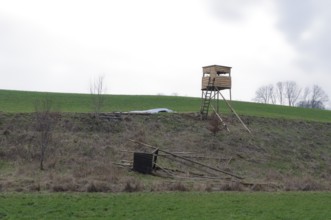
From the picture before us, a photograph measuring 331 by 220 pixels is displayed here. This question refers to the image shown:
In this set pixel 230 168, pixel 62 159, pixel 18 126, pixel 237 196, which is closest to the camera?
pixel 237 196

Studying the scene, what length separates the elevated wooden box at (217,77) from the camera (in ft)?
128

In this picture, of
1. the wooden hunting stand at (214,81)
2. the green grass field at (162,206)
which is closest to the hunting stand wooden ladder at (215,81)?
the wooden hunting stand at (214,81)

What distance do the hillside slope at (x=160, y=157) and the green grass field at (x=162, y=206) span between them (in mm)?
2320

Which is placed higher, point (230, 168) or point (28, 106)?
point (28, 106)

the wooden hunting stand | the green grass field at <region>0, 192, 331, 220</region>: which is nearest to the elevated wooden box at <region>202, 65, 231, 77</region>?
the wooden hunting stand

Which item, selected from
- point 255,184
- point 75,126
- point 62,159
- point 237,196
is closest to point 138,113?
point 75,126

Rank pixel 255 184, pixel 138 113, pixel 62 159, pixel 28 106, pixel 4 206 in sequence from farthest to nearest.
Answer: pixel 28 106, pixel 138 113, pixel 62 159, pixel 255 184, pixel 4 206

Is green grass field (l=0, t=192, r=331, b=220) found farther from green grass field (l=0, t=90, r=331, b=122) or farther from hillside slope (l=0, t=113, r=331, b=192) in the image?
green grass field (l=0, t=90, r=331, b=122)

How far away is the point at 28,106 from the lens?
41438 millimetres

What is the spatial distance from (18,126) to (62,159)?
20.5 feet

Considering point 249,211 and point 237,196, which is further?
point 237,196

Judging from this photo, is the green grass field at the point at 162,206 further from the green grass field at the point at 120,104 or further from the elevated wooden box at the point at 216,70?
the green grass field at the point at 120,104

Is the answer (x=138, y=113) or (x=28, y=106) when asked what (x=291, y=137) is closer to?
(x=138, y=113)

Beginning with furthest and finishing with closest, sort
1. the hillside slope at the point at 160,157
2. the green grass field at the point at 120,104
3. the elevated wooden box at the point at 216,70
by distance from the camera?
1. the green grass field at the point at 120,104
2. the elevated wooden box at the point at 216,70
3. the hillside slope at the point at 160,157
